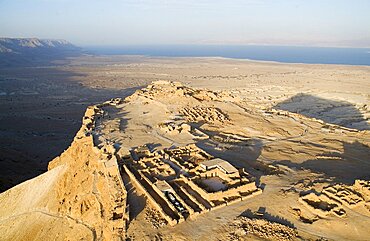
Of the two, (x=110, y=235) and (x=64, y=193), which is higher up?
(x=110, y=235)

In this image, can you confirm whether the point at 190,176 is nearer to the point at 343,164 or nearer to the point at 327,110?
the point at 343,164

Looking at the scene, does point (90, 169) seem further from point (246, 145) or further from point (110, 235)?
point (246, 145)

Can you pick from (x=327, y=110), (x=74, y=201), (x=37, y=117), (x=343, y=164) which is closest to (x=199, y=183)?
(x=74, y=201)

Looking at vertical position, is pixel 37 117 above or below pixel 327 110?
below

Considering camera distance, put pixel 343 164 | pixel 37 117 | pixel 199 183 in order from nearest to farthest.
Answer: pixel 199 183 → pixel 343 164 → pixel 37 117

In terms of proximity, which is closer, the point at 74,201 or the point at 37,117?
the point at 74,201

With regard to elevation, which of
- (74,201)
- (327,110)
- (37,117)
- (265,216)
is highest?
(265,216)

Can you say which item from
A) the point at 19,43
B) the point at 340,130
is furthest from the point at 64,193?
the point at 19,43
